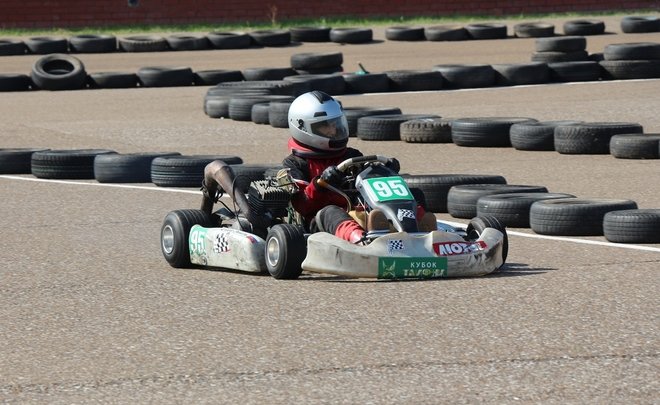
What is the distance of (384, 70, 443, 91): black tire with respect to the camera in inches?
768

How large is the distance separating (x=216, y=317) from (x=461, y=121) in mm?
7858

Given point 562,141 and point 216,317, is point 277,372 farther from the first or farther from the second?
point 562,141

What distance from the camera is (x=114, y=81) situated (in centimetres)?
2128

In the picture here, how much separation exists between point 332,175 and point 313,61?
555 inches

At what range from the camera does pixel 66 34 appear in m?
28.9

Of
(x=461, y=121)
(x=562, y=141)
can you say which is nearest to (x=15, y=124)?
(x=461, y=121)

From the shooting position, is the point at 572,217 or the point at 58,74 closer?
the point at 572,217

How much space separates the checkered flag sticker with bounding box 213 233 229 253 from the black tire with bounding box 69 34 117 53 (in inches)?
748

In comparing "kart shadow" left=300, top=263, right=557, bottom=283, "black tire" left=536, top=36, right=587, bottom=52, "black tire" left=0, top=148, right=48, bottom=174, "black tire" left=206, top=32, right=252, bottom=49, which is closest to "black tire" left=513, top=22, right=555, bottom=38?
"black tire" left=536, top=36, right=587, bottom=52

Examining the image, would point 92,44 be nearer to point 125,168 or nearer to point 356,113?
point 356,113

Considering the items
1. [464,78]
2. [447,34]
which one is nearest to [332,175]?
[464,78]

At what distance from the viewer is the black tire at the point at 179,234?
25.1 feet

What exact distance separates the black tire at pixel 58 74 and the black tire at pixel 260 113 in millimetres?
5603

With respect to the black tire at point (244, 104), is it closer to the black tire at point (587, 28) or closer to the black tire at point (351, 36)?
the black tire at point (351, 36)
